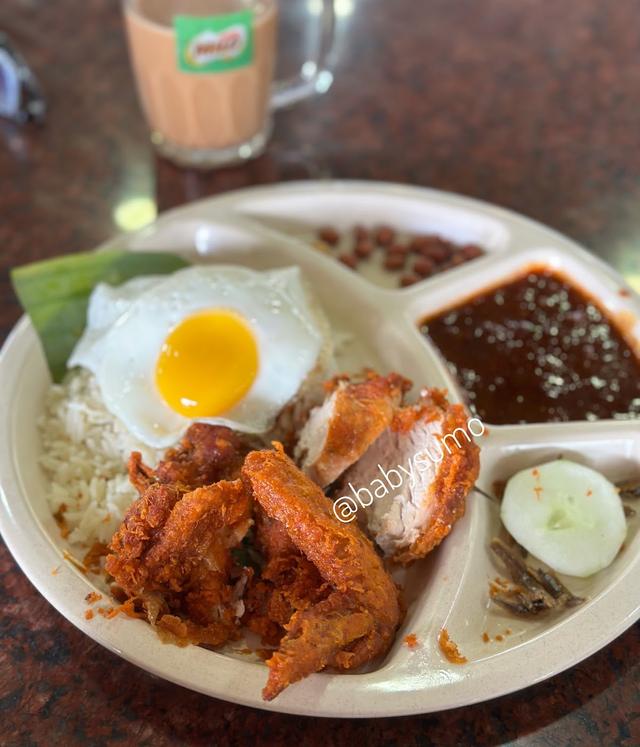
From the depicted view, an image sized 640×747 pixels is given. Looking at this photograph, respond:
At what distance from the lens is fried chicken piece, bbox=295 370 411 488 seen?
2.22 meters

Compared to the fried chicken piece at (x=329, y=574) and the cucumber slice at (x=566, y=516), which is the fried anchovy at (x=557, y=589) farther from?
the fried chicken piece at (x=329, y=574)

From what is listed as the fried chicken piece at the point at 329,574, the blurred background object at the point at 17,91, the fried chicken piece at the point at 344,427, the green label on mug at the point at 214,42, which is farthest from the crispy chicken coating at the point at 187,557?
the blurred background object at the point at 17,91

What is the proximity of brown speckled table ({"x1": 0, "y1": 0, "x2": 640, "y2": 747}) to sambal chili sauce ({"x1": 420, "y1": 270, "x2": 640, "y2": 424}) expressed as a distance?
66 centimetres

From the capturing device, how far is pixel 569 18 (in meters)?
5.10

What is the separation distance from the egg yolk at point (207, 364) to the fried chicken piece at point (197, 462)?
18 cm

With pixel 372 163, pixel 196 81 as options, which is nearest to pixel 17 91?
pixel 196 81

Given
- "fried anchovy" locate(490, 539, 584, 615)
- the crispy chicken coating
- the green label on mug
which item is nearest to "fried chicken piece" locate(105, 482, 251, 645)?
the crispy chicken coating

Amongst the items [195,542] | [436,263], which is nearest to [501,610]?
[195,542]

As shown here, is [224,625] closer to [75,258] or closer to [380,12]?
[75,258]

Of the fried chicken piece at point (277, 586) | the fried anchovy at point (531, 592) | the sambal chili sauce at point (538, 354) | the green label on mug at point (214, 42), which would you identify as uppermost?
the green label on mug at point (214, 42)

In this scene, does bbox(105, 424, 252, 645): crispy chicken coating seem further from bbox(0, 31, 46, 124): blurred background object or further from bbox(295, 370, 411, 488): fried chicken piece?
bbox(0, 31, 46, 124): blurred background object

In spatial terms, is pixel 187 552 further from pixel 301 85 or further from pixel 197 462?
pixel 301 85

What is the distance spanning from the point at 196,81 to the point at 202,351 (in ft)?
5.05

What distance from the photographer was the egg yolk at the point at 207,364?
2516 mm
